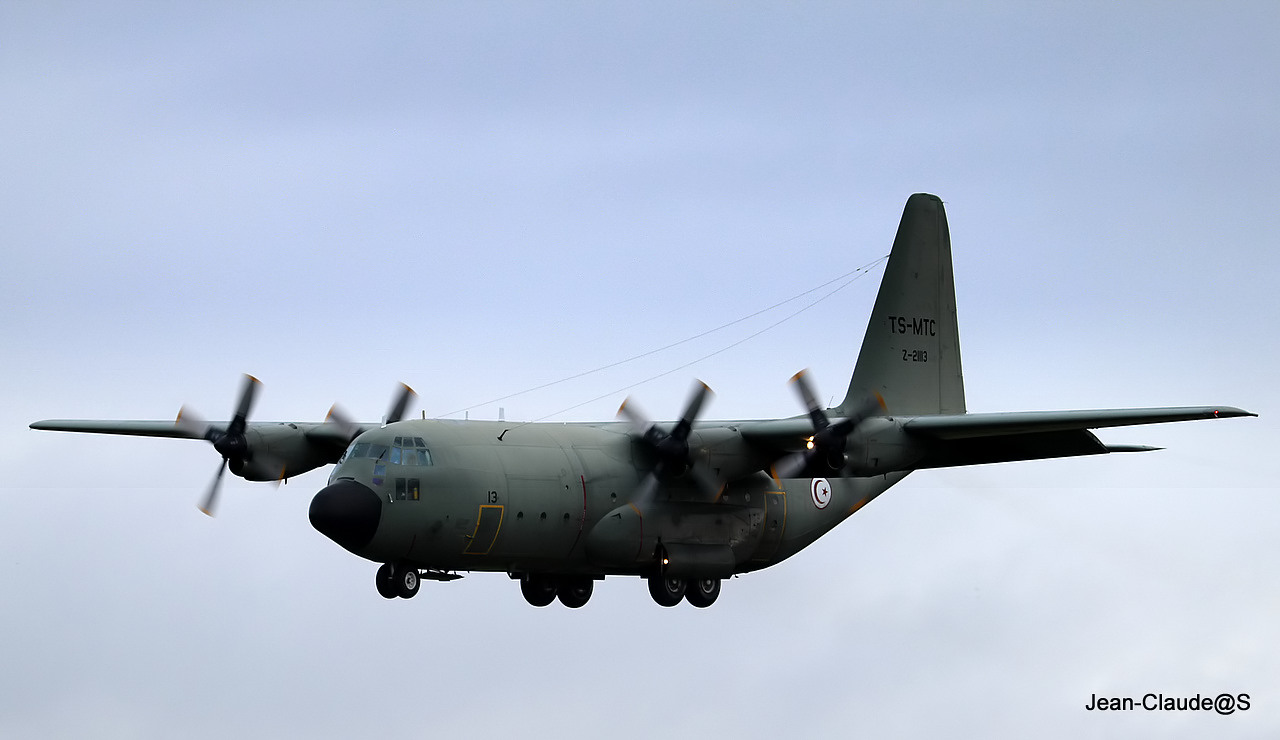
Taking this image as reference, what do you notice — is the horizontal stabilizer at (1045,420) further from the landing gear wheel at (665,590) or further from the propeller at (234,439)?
the propeller at (234,439)

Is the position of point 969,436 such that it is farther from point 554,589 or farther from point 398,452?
point 398,452

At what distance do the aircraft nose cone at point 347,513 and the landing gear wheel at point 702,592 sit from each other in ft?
20.1

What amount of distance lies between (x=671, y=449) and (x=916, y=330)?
21.7ft

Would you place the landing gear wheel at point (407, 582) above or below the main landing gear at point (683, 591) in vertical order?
Result: below

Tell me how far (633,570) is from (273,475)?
21.7ft

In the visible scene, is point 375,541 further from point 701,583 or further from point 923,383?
point 923,383

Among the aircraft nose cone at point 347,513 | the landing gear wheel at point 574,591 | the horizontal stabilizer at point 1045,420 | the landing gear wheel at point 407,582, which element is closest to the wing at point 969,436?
the horizontal stabilizer at point 1045,420

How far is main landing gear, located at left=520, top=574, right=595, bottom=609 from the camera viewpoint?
26.3m

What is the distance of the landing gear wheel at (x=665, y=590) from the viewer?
25734mm

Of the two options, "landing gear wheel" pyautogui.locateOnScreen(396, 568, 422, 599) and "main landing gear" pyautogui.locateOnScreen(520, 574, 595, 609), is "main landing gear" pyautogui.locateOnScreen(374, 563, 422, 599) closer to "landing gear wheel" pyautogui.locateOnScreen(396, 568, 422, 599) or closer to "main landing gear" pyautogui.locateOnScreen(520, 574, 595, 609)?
"landing gear wheel" pyautogui.locateOnScreen(396, 568, 422, 599)

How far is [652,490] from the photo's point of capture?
25500 millimetres

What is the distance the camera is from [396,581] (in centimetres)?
2391

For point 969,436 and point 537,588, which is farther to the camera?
point 537,588

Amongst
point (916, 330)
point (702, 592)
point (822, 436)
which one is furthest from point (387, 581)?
point (916, 330)
